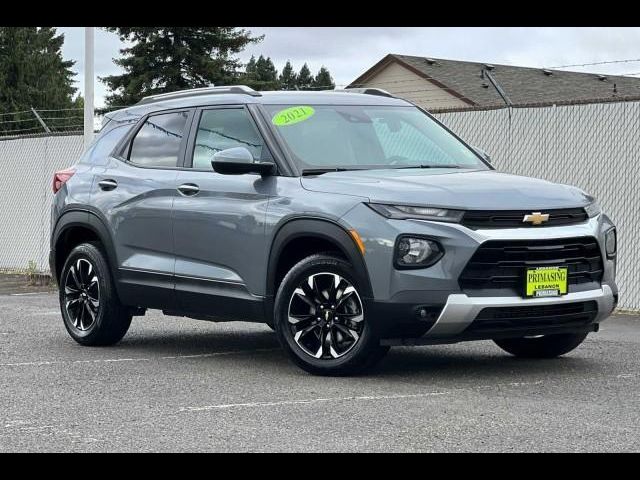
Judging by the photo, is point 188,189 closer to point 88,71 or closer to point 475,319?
point 475,319

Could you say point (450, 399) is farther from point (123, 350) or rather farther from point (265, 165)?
point (123, 350)

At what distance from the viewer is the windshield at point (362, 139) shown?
8664mm

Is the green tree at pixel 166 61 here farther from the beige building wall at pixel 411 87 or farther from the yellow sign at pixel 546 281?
the yellow sign at pixel 546 281

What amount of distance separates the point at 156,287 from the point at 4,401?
83.8 inches

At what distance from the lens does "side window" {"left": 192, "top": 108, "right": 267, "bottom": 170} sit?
891cm

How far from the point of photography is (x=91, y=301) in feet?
32.6

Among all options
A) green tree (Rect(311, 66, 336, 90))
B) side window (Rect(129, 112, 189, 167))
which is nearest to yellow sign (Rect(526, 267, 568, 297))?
side window (Rect(129, 112, 189, 167))

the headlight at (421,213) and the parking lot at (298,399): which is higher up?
the headlight at (421,213)

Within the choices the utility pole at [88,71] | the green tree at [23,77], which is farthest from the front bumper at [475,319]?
the green tree at [23,77]

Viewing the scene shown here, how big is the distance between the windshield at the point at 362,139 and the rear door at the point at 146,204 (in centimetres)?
97

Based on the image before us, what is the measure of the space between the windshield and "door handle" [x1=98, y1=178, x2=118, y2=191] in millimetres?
1509

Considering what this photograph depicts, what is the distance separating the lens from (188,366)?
8.79 meters

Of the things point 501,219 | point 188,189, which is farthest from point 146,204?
point 501,219
